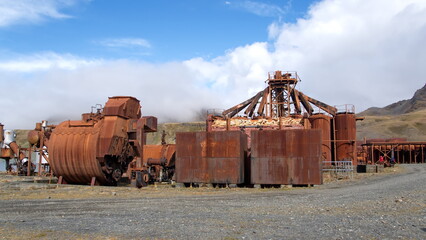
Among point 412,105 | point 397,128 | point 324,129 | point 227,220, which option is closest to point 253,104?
point 324,129

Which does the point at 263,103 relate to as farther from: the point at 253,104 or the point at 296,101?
the point at 296,101

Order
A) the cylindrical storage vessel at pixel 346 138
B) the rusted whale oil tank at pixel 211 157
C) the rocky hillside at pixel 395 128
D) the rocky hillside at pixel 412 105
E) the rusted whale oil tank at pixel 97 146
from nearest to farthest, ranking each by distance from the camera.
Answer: the rusted whale oil tank at pixel 211 157 → the rusted whale oil tank at pixel 97 146 → the cylindrical storage vessel at pixel 346 138 → the rocky hillside at pixel 395 128 → the rocky hillside at pixel 412 105

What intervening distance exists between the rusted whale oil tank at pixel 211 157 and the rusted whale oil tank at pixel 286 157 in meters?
0.91

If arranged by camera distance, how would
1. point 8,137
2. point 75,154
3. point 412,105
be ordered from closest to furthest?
1. point 75,154
2. point 8,137
3. point 412,105

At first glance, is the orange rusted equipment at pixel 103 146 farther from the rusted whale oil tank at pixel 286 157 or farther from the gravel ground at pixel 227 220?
the gravel ground at pixel 227 220

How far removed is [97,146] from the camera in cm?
2442

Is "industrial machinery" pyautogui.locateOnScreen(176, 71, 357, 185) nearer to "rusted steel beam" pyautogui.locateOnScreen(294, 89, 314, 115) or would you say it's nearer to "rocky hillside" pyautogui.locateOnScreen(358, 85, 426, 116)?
"rusted steel beam" pyautogui.locateOnScreen(294, 89, 314, 115)

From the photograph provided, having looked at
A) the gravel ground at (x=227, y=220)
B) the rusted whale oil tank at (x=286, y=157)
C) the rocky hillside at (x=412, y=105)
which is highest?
the rocky hillside at (x=412, y=105)

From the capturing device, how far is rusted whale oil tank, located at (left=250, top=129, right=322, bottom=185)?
70.0 feet

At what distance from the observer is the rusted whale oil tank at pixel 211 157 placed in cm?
2233

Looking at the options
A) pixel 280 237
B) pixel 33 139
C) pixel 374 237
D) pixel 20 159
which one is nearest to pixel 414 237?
pixel 374 237

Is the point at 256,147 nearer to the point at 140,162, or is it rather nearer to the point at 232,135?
the point at 232,135

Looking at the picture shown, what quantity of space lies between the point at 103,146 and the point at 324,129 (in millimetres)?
21348

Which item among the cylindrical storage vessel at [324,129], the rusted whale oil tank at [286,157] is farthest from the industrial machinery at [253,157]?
the cylindrical storage vessel at [324,129]
